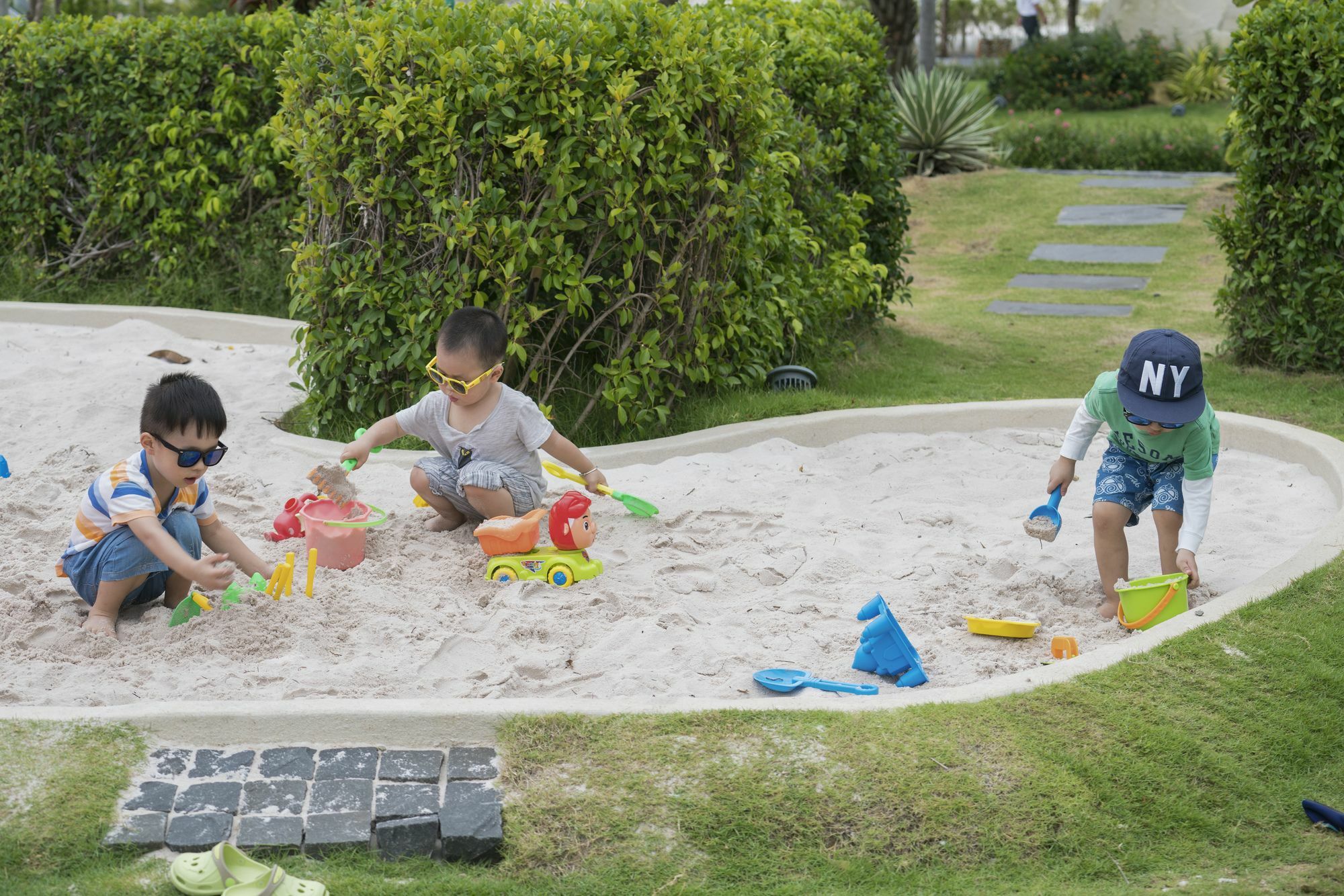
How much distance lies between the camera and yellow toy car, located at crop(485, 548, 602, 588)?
15.4 feet

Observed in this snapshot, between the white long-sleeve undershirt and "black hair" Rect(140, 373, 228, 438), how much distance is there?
294cm

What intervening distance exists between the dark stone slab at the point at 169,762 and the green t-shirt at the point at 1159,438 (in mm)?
3122

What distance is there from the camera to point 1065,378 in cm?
807

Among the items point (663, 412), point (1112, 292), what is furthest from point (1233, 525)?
point (1112, 292)

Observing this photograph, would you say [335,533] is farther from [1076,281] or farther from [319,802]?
[1076,281]

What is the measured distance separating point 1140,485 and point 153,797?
340 centimetres

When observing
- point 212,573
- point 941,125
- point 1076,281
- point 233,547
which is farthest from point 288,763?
point 941,125

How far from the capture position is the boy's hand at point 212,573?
391 centimetres

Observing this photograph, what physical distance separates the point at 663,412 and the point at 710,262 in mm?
816

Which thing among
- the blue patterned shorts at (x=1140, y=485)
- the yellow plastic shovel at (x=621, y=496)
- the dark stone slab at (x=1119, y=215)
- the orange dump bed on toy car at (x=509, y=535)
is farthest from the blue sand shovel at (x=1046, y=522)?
the dark stone slab at (x=1119, y=215)

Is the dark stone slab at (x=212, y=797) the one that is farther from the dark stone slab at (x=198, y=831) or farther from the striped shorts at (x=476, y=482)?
the striped shorts at (x=476, y=482)

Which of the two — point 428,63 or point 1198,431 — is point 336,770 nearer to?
point 1198,431

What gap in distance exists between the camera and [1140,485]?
467cm

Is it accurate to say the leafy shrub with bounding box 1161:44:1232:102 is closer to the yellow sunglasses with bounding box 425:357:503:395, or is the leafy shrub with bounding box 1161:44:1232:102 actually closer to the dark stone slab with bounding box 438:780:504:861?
the yellow sunglasses with bounding box 425:357:503:395
